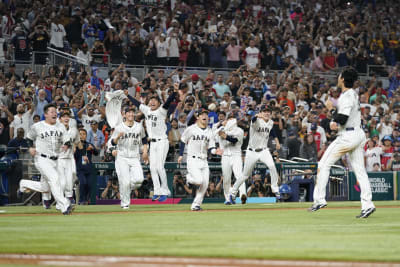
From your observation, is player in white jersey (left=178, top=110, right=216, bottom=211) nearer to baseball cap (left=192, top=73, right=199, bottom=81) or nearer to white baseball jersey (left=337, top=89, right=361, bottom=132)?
white baseball jersey (left=337, top=89, right=361, bottom=132)

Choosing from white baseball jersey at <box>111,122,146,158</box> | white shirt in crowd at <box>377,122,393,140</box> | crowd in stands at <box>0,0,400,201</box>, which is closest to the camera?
white baseball jersey at <box>111,122,146,158</box>

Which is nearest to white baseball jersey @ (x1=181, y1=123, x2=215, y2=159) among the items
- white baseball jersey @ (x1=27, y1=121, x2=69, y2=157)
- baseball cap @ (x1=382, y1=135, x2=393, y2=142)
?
white baseball jersey @ (x1=27, y1=121, x2=69, y2=157)

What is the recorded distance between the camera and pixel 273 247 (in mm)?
8250

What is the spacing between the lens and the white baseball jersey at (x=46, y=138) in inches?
590

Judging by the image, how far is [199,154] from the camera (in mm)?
16578

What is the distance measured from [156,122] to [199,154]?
2444 millimetres

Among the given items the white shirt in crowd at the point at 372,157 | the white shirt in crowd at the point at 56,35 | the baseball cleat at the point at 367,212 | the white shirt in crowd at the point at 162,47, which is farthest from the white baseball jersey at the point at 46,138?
the white shirt in crowd at the point at 372,157

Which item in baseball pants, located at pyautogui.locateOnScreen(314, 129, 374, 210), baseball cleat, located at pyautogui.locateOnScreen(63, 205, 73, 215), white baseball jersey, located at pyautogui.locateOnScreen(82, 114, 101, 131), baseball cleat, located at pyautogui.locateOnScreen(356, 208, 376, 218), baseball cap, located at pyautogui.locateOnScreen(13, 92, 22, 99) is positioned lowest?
baseball cleat, located at pyautogui.locateOnScreen(63, 205, 73, 215)

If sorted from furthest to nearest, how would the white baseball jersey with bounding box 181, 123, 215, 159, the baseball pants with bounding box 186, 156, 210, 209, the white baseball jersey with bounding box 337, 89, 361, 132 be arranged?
the white baseball jersey with bounding box 181, 123, 215, 159
the baseball pants with bounding box 186, 156, 210, 209
the white baseball jersey with bounding box 337, 89, 361, 132

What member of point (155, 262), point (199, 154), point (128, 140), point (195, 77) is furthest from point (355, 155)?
point (195, 77)

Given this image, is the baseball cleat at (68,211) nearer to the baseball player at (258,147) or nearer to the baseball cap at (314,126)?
the baseball player at (258,147)

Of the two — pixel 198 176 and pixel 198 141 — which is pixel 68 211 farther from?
pixel 198 141

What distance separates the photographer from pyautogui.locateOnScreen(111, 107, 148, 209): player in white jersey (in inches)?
688

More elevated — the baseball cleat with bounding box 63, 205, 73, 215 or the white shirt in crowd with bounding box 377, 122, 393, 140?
the white shirt in crowd with bounding box 377, 122, 393, 140
